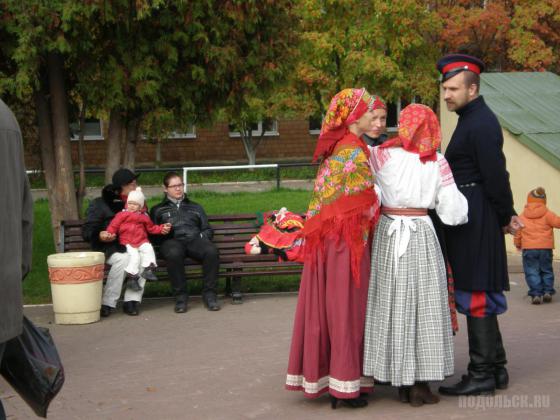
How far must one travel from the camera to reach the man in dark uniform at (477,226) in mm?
6398

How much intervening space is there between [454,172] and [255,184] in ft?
60.1

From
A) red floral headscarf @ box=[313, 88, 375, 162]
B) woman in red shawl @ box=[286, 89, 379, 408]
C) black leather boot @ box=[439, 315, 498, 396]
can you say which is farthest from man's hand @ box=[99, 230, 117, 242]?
black leather boot @ box=[439, 315, 498, 396]

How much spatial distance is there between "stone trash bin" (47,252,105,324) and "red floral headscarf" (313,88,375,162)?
12.8 feet

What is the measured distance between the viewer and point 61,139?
1141 centimetres

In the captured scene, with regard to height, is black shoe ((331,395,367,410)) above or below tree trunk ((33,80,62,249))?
below

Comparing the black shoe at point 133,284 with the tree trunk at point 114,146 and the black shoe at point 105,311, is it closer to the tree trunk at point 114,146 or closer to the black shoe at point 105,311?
the black shoe at point 105,311

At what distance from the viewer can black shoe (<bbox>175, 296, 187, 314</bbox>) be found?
9.89m

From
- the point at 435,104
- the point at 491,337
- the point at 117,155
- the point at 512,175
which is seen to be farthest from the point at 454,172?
the point at 435,104

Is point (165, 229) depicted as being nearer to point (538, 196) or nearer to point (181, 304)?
point (181, 304)

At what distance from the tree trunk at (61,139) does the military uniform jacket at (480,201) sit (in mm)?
6077

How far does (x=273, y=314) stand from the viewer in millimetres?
9633

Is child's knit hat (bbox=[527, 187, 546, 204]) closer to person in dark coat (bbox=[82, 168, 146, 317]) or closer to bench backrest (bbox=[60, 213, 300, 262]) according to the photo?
bench backrest (bbox=[60, 213, 300, 262])

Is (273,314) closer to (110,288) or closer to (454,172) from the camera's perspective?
(110,288)

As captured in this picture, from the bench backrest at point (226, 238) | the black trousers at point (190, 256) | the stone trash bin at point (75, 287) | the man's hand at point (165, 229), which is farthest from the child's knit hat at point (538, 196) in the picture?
the stone trash bin at point (75, 287)
